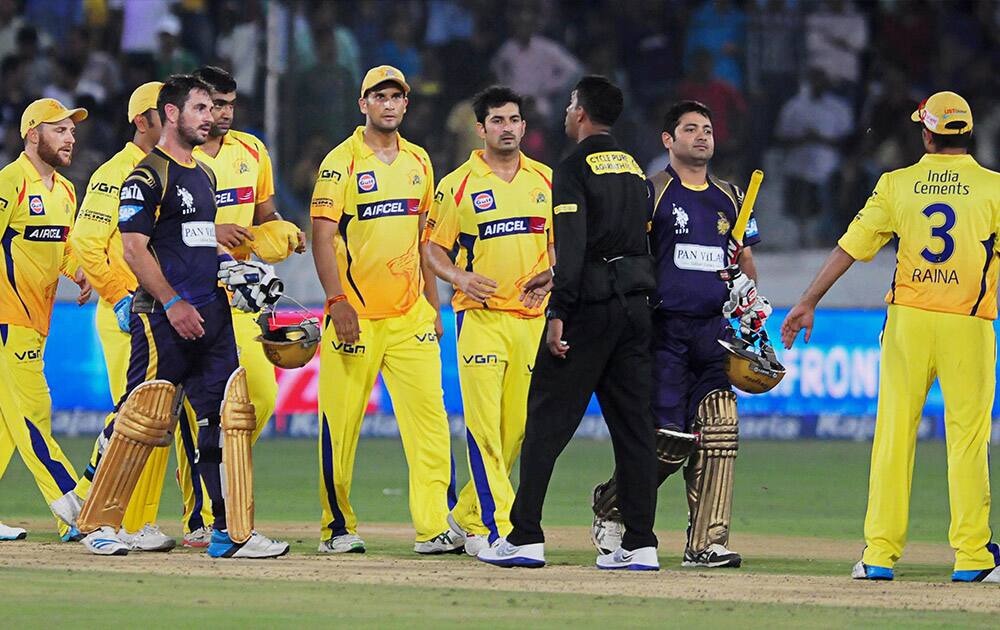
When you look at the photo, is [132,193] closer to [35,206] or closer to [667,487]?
[35,206]

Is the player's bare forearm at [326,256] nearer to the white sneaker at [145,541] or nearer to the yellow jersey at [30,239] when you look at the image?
the white sneaker at [145,541]

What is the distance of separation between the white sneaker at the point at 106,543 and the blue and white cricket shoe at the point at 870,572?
12.8 ft

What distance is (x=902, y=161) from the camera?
19828 millimetres

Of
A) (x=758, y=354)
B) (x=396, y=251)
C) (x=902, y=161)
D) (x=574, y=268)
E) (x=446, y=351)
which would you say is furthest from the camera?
(x=902, y=161)

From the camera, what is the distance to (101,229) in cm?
1020

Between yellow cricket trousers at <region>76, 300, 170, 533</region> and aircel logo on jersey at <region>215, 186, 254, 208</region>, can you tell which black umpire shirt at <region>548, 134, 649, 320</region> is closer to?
aircel logo on jersey at <region>215, 186, 254, 208</region>

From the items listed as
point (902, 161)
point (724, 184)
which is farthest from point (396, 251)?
point (902, 161)

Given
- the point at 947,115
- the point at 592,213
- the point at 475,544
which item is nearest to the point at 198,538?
the point at 475,544

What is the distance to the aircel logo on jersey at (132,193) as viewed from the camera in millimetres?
9125

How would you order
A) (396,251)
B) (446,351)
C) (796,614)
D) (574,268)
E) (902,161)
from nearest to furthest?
(796,614) < (574,268) < (396,251) < (446,351) < (902,161)

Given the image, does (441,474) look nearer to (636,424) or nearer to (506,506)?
(506,506)

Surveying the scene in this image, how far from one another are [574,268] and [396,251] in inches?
66.4

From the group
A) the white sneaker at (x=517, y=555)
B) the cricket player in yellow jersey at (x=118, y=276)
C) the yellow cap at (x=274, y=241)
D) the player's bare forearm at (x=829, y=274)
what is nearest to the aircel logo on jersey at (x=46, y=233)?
the cricket player in yellow jersey at (x=118, y=276)

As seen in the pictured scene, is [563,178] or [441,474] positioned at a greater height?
[563,178]
